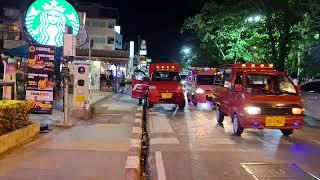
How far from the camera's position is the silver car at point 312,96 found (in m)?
20.0

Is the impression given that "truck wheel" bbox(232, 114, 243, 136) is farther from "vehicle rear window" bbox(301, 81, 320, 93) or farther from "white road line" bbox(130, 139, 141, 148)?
"vehicle rear window" bbox(301, 81, 320, 93)

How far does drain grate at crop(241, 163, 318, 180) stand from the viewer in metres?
8.43

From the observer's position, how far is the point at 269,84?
14.4m

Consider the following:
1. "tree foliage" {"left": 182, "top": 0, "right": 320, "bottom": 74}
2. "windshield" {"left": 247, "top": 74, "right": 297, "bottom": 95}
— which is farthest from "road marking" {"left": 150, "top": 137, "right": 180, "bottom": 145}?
"tree foliage" {"left": 182, "top": 0, "right": 320, "bottom": 74}

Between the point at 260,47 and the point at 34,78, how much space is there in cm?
2247

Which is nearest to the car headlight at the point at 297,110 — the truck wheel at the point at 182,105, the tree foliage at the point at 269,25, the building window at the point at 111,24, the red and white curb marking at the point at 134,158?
the red and white curb marking at the point at 134,158

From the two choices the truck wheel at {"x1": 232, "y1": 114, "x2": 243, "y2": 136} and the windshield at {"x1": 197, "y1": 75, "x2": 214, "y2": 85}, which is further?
the windshield at {"x1": 197, "y1": 75, "x2": 214, "y2": 85}

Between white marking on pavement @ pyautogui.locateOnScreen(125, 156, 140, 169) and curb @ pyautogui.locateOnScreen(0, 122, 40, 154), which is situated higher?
curb @ pyautogui.locateOnScreen(0, 122, 40, 154)

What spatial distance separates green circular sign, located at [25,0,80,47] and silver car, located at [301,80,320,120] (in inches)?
397

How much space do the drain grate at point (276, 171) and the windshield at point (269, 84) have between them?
14.6 feet

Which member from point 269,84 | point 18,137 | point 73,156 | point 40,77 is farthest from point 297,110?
point 40,77

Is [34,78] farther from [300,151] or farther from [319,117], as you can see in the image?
[319,117]

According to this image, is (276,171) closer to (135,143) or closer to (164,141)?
(135,143)

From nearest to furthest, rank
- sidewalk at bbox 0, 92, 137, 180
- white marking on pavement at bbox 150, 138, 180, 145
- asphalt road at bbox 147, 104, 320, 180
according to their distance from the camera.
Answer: sidewalk at bbox 0, 92, 137, 180
asphalt road at bbox 147, 104, 320, 180
white marking on pavement at bbox 150, 138, 180, 145
